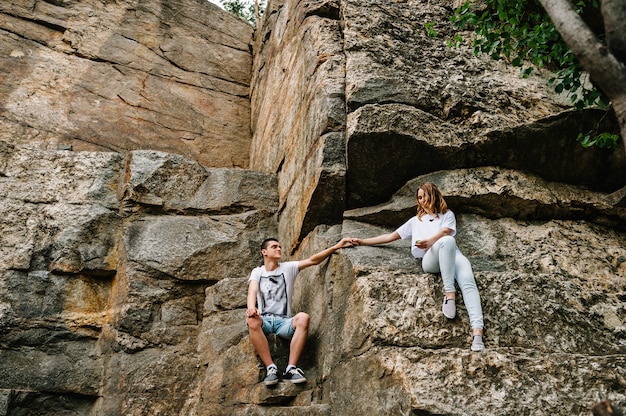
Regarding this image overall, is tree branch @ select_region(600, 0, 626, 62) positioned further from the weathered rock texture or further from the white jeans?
the weathered rock texture

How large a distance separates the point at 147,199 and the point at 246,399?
11.9 ft

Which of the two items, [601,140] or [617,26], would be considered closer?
[617,26]

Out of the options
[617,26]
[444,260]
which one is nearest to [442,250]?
[444,260]

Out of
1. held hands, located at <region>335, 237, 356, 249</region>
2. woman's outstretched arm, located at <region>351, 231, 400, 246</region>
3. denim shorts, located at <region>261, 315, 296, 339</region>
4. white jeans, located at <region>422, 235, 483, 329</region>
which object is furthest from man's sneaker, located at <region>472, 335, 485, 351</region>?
denim shorts, located at <region>261, 315, 296, 339</region>

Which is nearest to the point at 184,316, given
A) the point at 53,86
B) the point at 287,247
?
the point at 287,247

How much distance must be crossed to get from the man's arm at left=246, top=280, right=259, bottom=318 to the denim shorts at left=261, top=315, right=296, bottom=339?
7.5 inches

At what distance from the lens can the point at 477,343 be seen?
4.75 m

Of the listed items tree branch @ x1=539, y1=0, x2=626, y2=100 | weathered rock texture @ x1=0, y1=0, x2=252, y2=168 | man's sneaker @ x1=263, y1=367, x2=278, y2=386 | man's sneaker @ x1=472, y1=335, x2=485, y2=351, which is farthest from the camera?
weathered rock texture @ x1=0, y1=0, x2=252, y2=168

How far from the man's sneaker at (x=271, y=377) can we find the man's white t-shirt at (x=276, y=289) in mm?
626

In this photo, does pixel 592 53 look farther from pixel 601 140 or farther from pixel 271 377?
pixel 271 377

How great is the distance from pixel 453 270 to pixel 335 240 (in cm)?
160

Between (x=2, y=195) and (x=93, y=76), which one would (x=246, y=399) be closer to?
(x=2, y=195)

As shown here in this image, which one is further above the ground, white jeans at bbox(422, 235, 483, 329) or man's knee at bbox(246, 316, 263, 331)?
white jeans at bbox(422, 235, 483, 329)

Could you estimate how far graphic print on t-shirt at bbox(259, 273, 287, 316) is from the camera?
593 centimetres
